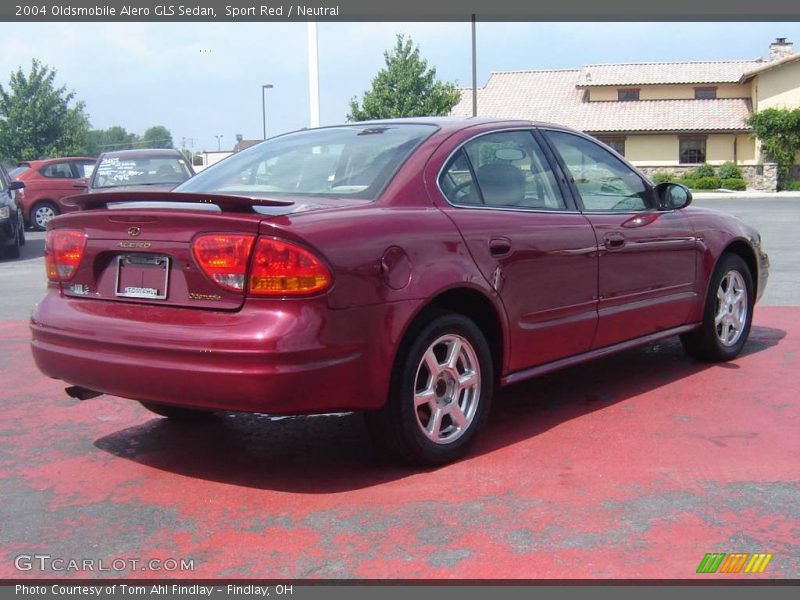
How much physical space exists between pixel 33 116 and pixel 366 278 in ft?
122

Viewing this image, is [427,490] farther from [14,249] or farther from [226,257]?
[14,249]

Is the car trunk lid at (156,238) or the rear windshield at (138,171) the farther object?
the rear windshield at (138,171)

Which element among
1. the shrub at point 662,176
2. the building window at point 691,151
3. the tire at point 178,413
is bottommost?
the tire at point 178,413

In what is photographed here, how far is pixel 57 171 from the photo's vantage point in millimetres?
21594

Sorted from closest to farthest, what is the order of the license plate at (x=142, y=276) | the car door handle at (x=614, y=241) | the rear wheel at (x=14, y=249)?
the license plate at (x=142, y=276)
the car door handle at (x=614, y=241)
the rear wheel at (x=14, y=249)

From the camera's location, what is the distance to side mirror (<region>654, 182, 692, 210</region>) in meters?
5.98

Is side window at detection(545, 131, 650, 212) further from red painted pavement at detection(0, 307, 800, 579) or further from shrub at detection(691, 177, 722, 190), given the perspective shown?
shrub at detection(691, 177, 722, 190)

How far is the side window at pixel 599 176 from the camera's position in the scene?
17.8 feet

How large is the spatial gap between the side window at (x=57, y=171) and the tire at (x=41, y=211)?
0.67 meters

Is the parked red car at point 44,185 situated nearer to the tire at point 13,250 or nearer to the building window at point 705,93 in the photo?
the tire at point 13,250

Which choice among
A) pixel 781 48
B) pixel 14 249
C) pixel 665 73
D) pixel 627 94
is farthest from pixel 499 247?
pixel 781 48

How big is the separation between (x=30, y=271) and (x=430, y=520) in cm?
1086

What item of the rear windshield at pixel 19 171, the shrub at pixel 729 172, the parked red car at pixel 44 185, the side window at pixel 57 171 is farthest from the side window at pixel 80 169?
the shrub at pixel 729 172
